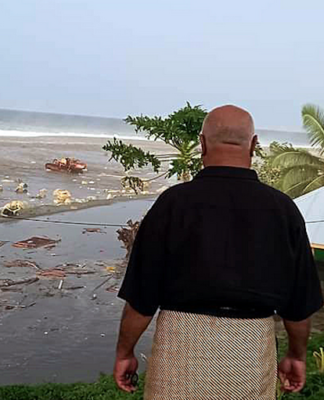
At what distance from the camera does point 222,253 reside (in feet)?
5.90

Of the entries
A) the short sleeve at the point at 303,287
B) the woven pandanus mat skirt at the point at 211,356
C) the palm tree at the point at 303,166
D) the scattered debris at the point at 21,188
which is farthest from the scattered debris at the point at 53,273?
the scattered debris at the point at 21,188

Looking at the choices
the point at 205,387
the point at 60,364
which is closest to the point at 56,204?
the point at 60,364

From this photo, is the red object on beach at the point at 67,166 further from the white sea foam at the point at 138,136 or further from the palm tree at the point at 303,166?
the white sea foam at the point at 138,136

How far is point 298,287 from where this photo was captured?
1910mm

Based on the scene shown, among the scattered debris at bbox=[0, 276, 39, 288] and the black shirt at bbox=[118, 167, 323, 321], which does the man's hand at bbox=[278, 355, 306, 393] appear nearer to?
the black shirt at bbox=[118, 167, 323, 321]

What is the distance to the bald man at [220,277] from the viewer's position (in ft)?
5.93

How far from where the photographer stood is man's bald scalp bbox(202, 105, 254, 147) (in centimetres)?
190

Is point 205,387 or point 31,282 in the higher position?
point 205,387

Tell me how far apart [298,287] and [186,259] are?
402 millimetres

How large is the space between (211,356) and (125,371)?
334 millimetres

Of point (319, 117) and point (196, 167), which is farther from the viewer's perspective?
point (319, 117)

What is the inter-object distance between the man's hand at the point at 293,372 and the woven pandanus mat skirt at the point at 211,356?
0.52 ft

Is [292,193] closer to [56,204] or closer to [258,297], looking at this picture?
[56,204]

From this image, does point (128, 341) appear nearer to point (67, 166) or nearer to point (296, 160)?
point (296, 160)
